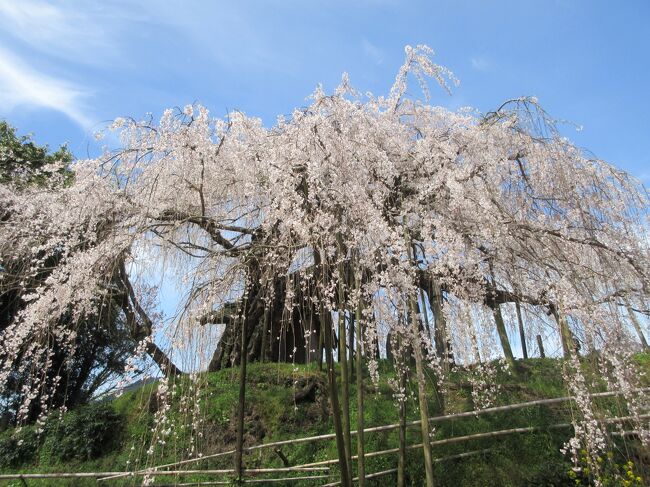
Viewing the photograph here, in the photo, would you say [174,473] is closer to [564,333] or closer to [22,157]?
[564,333]

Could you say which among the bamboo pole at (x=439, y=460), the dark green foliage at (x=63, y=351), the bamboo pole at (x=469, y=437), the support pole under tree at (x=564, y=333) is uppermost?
the dark green foliage at (x=63, y=351)

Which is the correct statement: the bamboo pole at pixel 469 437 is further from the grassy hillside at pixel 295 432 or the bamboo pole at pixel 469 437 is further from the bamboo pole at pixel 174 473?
the bamboo pole at pixel 174 473

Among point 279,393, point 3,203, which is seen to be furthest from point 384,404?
point 3,203

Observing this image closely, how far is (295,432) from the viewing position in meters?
6.03

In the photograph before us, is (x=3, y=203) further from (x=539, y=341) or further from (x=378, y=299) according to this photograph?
(x=539, y=341)

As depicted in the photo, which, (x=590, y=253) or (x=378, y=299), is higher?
(x=590, y=253)

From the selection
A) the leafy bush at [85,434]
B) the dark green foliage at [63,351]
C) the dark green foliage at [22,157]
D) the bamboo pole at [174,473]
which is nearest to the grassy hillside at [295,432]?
the leafy bush at [85,434]

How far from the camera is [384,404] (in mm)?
6102

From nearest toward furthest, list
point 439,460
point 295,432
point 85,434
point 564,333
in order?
1. point 564,333
2. point 439,460
3. point 295,432
4. point 85,434

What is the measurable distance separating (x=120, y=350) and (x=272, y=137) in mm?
9118

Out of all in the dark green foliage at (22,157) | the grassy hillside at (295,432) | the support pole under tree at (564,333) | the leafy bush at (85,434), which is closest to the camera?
the support pole under tree at (564,333)

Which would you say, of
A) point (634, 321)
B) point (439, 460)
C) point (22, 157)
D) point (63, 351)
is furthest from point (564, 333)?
point (22, 157)

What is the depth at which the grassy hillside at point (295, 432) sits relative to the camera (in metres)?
4.62

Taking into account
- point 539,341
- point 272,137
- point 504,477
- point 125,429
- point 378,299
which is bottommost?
point 504,477
